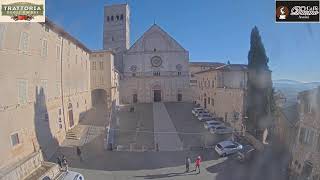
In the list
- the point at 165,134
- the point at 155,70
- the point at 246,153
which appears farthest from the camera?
the point at 155,70

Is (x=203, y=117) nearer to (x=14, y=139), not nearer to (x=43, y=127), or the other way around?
(x=43, y=127)

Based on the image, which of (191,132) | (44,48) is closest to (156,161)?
(191,132)

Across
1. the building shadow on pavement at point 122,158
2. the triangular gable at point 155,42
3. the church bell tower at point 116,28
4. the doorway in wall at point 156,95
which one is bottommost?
the building shadow on pavement at point 122,158

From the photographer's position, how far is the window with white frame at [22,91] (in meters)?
17.6

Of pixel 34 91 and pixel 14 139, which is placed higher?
pixel 34 91

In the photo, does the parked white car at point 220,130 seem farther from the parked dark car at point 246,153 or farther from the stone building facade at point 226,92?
the parked dark car at point 246,153

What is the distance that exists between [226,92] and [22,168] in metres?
24.1

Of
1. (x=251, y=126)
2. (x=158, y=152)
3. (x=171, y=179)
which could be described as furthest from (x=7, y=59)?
(x=251, y=126)

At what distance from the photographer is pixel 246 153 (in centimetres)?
2297

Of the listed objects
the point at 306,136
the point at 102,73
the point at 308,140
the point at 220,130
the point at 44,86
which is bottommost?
the point at 220,130

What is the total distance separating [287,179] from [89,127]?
1798 cm

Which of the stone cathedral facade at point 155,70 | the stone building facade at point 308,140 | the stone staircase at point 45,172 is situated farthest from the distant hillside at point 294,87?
the stone cathedral facade at point 155,70

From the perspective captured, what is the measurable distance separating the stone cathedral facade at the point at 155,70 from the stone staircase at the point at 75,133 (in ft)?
85.4

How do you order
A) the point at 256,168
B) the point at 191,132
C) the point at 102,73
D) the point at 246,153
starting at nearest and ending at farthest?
the point at 256,168
the point at 246,153
the point at 191,132
the point at 102,73
